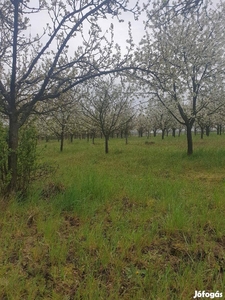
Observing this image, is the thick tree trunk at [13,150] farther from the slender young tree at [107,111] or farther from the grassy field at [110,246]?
the slender young tree at [107,111]

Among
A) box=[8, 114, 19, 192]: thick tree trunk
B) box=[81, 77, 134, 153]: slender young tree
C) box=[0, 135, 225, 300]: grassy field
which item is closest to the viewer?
box=[0, 135, 225, 300]: grassy field

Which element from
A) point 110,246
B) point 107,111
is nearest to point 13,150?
point 110,246

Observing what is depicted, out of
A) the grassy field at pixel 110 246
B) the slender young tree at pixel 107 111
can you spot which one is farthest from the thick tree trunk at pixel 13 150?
the slender young tree at pixel 107 111

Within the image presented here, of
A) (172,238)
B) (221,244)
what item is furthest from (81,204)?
(221,244)

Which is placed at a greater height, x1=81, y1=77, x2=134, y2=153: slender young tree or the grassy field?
x1=81, y1=77, x2=134, y2=153: slender young tree

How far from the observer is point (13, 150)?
4.24m

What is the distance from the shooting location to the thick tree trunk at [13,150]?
4.39m

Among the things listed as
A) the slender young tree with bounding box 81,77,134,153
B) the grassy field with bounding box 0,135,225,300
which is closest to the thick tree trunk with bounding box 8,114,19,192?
the grassy field with bounding box 0,135,225,300

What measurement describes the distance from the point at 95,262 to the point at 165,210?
198 centimetres

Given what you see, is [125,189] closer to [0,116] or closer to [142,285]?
[142,285]

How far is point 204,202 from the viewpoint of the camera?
433 centimetres

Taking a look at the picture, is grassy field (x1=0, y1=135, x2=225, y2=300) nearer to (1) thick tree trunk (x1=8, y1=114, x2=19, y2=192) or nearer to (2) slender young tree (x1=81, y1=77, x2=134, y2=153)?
(1) thick tree trunk (x1=8, y1=114, x2=19, y2=192)

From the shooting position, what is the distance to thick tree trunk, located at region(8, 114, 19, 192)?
439cm

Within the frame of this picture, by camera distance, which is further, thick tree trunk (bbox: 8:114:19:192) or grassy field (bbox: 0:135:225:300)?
thick tree trunk (bbox: 8:114:19:192)
